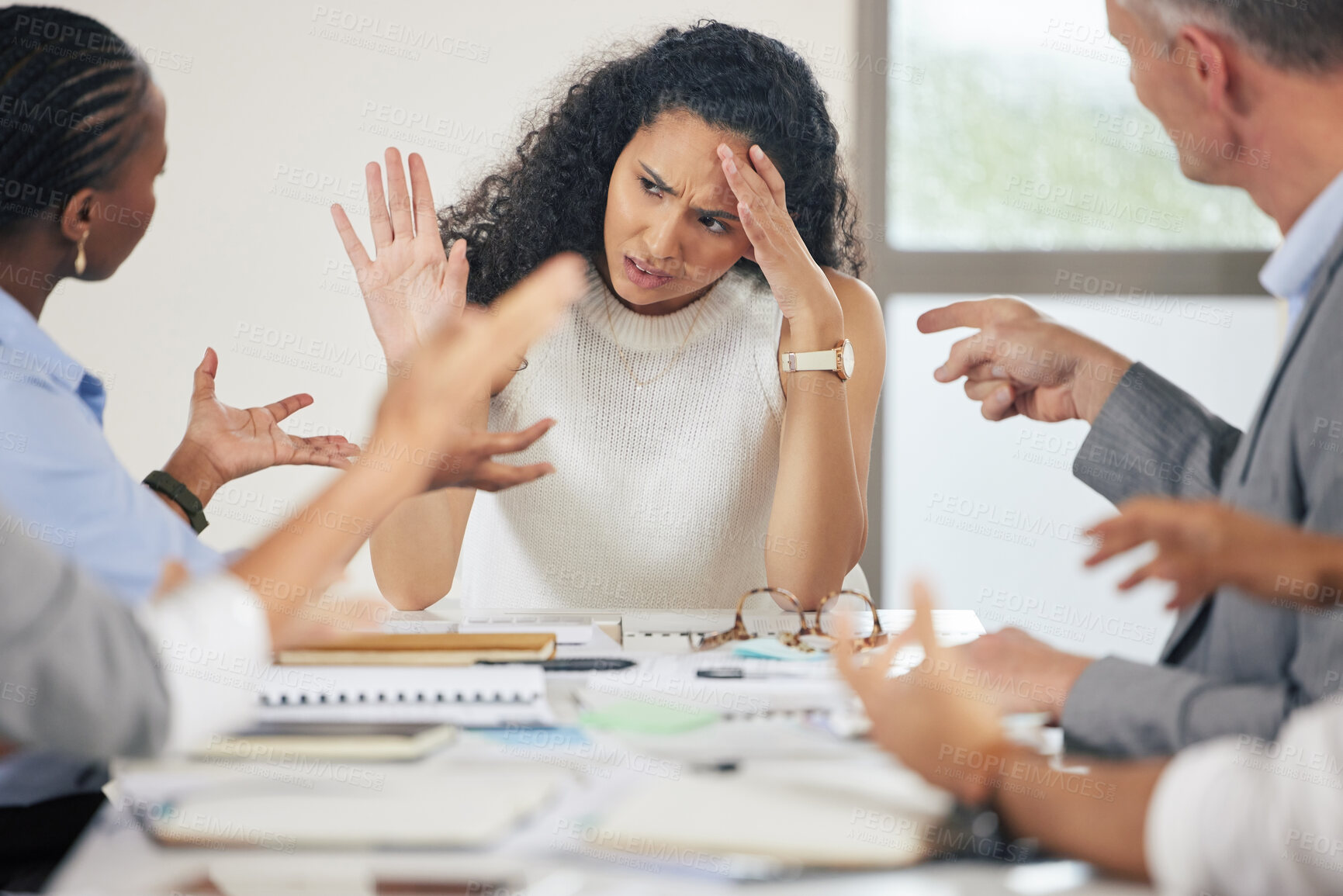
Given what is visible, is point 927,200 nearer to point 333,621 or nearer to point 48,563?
point 333,621

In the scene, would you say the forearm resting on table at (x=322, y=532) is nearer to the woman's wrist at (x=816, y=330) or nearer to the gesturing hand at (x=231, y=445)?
the gesturing hand at (x=231, y=445)

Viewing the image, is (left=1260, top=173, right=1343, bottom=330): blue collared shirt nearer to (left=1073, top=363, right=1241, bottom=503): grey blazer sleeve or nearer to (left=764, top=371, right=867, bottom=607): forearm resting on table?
(left=1073, top=363, right=1241, bottom=503): grey blazer sleeve

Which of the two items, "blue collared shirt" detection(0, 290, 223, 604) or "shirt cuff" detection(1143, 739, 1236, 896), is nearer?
"shirt cuff" detection(1143, 739, 1236, 896)

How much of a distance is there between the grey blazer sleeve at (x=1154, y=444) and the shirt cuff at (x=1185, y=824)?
1.63ft

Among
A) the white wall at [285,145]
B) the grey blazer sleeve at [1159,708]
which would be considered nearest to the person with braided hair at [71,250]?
the grey blazer sleeve at [1159,708]

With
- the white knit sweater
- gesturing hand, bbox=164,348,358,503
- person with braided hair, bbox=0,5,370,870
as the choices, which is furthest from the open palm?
the white knit sweater

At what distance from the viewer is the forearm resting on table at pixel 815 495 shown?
1.79 meters

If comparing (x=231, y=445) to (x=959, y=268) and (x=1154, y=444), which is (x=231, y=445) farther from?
(x=959, y=268)

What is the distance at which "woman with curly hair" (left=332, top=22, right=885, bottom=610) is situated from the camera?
5.85 ft

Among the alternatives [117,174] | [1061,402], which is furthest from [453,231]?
[1061,402]

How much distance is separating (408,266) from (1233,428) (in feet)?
3.60

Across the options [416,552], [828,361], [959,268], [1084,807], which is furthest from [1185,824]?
[959,268]

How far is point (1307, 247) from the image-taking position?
3.17 ft

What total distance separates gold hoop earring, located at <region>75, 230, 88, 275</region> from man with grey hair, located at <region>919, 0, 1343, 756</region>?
3.33 feet
